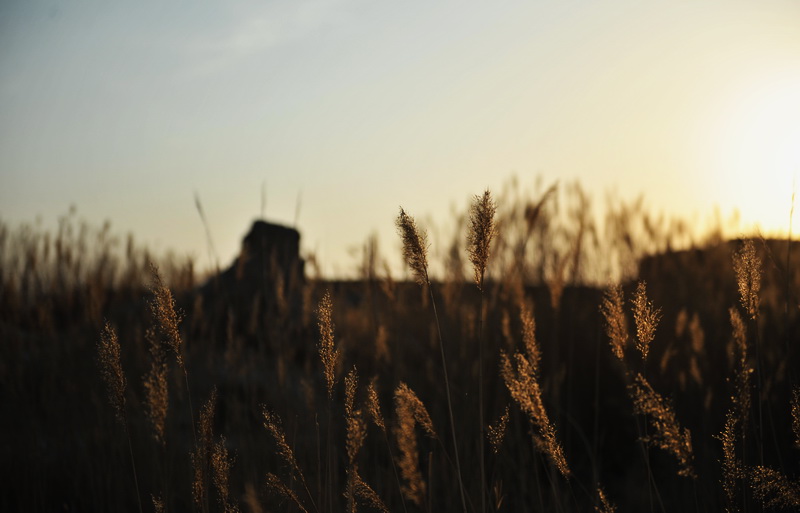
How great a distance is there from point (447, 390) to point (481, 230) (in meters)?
0.30

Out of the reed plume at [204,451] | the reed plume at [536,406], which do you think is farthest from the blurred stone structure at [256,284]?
the reed plume at [536,406]

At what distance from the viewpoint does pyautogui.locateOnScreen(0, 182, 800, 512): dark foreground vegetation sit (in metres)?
1.43

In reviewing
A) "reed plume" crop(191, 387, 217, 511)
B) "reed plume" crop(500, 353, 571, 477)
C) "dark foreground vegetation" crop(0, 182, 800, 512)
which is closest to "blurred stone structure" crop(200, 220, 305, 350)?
"dark foreground vegetation" crop(0, 182, 800, 512)

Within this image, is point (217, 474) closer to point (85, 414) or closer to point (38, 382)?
point (85, 414)

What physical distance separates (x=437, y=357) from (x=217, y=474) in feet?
8.63

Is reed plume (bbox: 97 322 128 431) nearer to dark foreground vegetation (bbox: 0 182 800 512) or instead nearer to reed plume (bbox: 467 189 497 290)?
dark foreground vegetation (bbox: 0 182 800 512)

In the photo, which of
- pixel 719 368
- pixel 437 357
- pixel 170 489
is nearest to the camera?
pixel 170 489

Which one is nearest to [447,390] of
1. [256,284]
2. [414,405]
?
[414,405]

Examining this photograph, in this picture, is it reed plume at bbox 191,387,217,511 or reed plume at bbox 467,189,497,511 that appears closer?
reed plume at bbox 467,189,497,511

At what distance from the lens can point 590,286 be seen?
4.88 m

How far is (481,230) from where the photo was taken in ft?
4.25

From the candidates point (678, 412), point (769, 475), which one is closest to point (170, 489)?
point (769, 475)

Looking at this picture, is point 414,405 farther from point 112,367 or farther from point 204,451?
point 112,367

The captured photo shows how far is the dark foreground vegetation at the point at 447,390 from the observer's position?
4.68 feet
